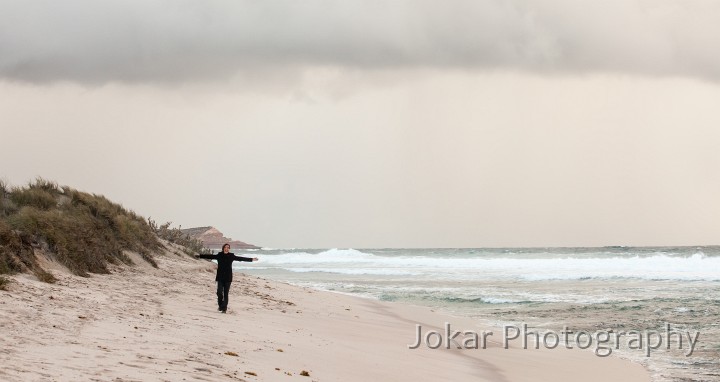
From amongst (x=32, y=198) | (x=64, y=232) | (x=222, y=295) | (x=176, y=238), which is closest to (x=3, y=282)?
(x=222, y=295)

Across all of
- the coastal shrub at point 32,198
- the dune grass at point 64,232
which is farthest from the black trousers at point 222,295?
the coastal shrub at point 32,198

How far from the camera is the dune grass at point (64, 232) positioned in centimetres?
1330

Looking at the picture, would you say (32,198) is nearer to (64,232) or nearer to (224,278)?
(64,232)

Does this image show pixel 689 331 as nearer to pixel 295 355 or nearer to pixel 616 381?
pixel 616 381

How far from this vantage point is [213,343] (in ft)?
30.8

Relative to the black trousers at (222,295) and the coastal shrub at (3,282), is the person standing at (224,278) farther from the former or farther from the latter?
the coastal shrub at (3,282)

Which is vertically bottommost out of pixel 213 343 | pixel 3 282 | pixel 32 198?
pixel 213 343

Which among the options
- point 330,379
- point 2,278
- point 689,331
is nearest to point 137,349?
point 330,379

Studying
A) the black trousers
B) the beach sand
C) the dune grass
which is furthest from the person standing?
the dune grass

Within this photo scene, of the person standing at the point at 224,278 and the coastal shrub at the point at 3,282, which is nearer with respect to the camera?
the coastal shrub at the point at 3,282

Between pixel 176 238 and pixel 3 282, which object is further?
pixel 176 238

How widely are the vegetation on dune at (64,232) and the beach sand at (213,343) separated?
0.50 meters

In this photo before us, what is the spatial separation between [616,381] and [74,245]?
10.9 m

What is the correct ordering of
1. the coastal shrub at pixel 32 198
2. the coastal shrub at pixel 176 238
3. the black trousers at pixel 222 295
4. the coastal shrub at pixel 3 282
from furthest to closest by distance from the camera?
the coastal shrub at pixel 176 238 → the coastal shrub at pixel 32 198 → the black trousers at pixel 222 295 → the coastal shrub at pixel 3 282
